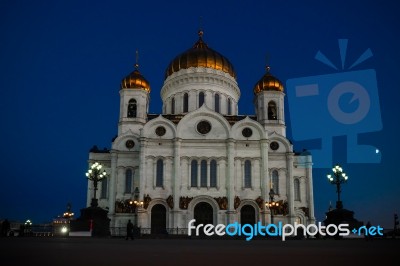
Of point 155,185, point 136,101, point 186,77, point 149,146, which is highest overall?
point 186,77

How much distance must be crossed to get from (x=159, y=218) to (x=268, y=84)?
19.7 m

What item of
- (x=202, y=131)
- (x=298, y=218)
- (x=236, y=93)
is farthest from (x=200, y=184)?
(x=236, y=93)

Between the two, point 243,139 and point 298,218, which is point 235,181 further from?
point 298,218

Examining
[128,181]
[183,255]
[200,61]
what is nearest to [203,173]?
[128,181]

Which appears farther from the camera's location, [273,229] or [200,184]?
[200,184]

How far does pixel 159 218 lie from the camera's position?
1510 inches

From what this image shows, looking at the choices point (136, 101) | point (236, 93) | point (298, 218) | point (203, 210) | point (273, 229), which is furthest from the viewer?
point (236, 93)

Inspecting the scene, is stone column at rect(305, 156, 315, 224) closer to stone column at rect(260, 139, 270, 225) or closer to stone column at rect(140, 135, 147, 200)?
stone column at rect(260, 139, 270, 225)

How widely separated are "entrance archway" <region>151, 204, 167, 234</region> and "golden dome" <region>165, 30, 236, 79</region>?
17767mm

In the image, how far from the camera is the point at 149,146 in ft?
131

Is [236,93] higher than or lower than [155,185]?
higher

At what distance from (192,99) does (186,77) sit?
2.80 m

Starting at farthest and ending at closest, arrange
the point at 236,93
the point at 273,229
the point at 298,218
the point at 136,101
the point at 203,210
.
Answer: the point at 236,93 → the point at 136,101 → the point at 298,218 → the point at 203,210 → the point at 273,229

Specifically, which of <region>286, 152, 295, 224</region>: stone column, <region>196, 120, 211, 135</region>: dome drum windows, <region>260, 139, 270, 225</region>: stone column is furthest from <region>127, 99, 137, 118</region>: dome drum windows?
<region>286, 152, 295, 224</region>: stone column
